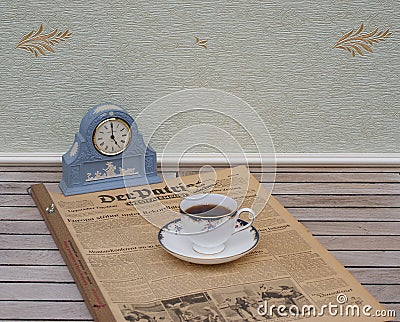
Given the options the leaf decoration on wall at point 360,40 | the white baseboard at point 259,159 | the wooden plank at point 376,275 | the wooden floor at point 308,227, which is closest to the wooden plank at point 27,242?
the wooden floor at point 308,227

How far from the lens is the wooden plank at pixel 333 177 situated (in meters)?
1.38

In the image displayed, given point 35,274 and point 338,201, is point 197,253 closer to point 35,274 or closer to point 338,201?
point 35,274

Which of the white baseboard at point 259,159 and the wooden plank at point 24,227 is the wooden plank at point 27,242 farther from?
the white baseboard at point 259,159

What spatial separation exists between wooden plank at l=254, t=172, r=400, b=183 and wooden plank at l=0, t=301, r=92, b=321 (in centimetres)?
54

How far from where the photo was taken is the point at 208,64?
1.43m

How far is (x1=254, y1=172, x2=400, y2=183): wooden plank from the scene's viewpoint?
138 centimetres

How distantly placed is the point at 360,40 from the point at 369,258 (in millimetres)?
549

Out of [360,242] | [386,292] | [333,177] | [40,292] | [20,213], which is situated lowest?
[386,292]

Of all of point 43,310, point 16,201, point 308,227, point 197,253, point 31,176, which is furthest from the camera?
point 31,176

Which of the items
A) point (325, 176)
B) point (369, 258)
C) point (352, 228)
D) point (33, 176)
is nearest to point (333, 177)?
point (325, 176)

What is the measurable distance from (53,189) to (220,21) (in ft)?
1.54

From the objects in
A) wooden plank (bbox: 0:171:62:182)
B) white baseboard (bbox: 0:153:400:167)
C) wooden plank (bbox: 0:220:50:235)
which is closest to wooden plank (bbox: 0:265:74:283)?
wooden plank (bbox: 0:220:50:235)

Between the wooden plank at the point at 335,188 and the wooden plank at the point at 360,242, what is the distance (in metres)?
0.20

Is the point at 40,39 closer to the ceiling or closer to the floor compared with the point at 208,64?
closer to the ceiling
